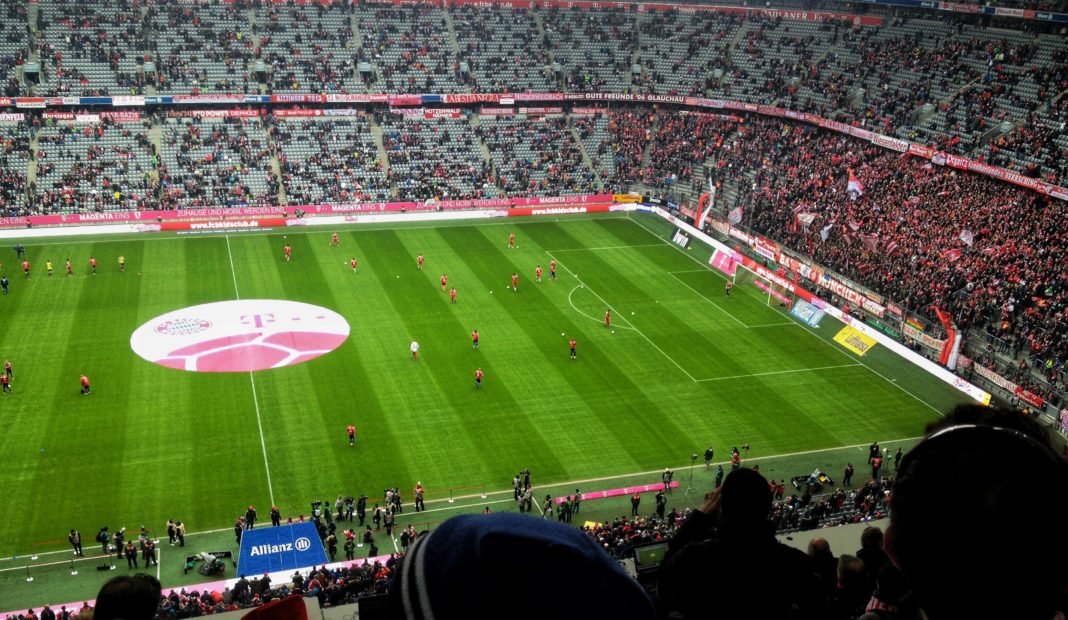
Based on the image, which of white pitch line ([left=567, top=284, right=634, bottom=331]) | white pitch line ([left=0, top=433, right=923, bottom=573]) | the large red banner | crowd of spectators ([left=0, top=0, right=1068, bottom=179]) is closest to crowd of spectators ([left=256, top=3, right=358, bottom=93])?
crowd of spectators ([left=0, top=0, right=1068, bottom=179])

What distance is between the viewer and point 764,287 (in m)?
A: 55.5

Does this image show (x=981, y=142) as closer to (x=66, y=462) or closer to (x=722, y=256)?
(x=722, y=256)

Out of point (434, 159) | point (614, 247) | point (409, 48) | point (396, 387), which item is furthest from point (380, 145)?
point (396, 387)

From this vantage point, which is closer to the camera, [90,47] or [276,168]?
[276,168]

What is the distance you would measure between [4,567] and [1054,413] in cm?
4037

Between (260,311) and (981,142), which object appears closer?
(260,311)

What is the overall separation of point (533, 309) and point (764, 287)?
49.1 ft

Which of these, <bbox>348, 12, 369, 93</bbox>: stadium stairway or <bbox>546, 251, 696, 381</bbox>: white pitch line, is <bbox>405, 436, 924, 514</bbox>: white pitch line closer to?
<bbox>546, 251, 696, 381</bbox>: white pitch line

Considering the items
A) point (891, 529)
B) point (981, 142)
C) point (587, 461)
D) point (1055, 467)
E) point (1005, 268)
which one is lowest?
point (587, 461)

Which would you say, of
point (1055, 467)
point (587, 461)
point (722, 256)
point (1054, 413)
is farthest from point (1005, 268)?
point (1055, 467)

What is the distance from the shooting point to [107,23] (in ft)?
246

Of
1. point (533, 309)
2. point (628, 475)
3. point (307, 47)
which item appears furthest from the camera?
point (307, 47)

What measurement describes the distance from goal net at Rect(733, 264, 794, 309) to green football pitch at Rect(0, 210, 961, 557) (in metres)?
0.74

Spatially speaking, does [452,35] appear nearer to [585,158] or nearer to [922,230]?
[585,158]
